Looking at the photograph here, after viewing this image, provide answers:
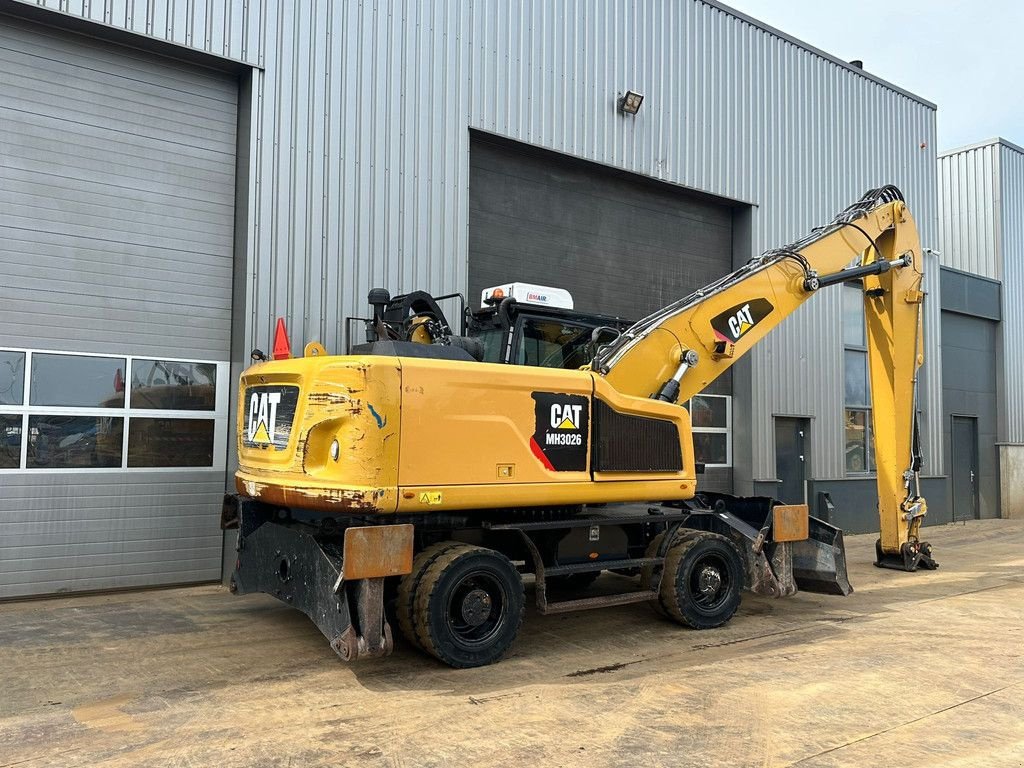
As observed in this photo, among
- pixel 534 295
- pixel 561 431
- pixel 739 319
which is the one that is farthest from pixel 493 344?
pixel 739 319

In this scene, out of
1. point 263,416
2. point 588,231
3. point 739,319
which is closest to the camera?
point 263,416

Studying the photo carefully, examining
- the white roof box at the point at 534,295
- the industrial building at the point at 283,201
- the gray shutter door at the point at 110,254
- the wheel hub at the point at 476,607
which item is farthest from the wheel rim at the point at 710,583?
the gray shutter door at the point at 110,254

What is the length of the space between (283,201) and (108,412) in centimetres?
306

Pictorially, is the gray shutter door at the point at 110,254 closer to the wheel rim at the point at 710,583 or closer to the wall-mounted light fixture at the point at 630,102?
the wheel rim at the point at 710,583

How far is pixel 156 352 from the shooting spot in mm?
9281

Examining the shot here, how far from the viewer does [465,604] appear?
6.20 meters

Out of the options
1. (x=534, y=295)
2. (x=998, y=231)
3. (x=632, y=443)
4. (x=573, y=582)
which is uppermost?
(x=998, y=231)

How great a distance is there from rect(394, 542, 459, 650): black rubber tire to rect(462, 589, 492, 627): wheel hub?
1.26ft

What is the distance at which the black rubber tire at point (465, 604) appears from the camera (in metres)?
5.98

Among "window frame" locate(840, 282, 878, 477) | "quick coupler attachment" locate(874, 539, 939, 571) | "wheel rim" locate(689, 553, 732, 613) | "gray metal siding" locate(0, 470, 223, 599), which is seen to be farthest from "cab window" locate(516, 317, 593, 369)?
"window frame" locate(840, 282, 878, 477)

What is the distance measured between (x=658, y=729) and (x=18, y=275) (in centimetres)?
767

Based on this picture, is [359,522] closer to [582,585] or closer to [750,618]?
[582,585]

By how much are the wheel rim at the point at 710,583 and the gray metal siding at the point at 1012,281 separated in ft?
51.3

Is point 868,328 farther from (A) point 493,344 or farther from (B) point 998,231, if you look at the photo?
(B) point 998,231
